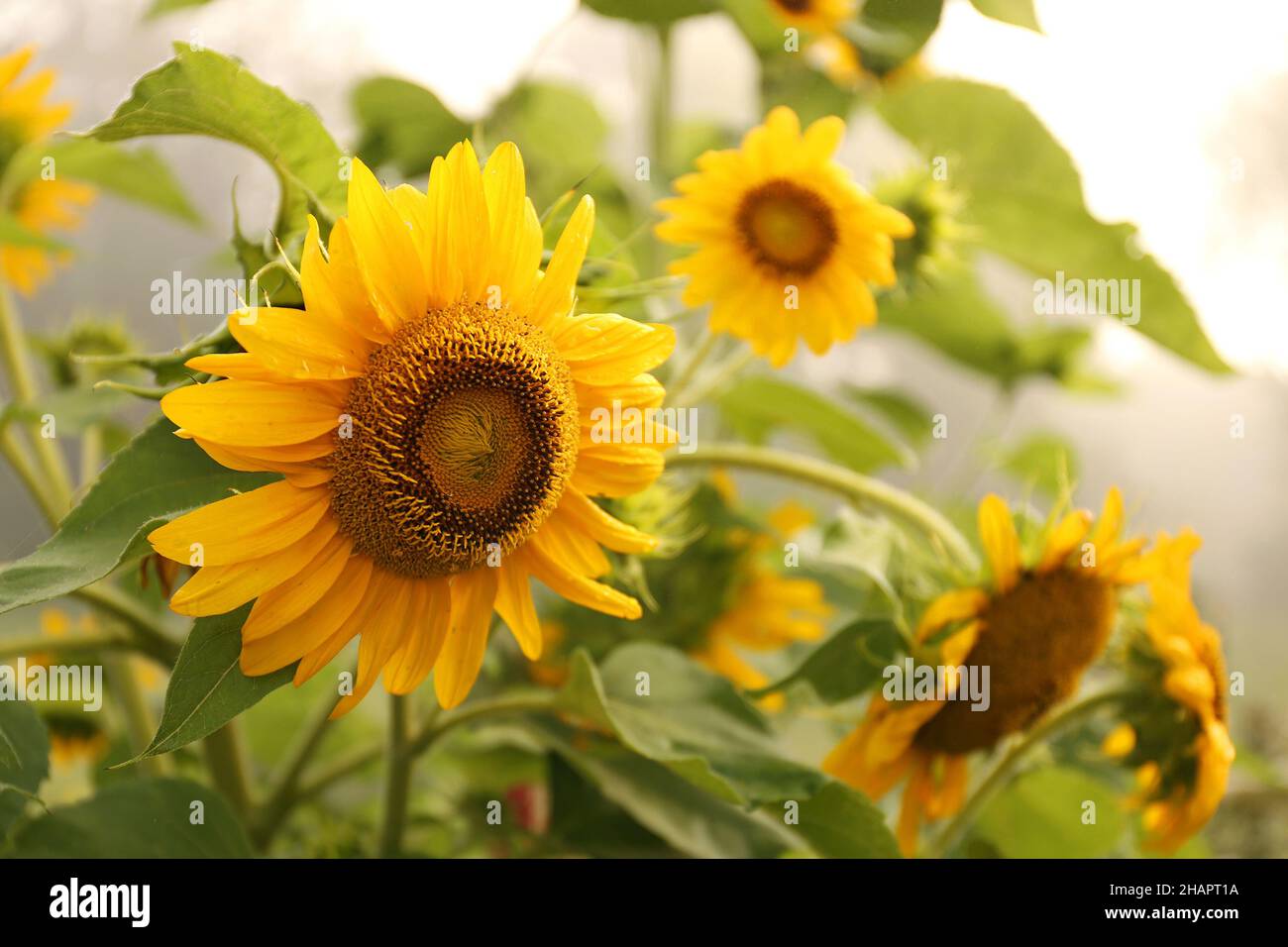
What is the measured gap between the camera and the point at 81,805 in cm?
54

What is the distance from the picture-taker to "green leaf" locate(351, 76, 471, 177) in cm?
62

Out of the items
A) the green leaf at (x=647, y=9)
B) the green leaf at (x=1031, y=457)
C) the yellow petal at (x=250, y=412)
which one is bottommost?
the yellow petal at (x=250, y=412)

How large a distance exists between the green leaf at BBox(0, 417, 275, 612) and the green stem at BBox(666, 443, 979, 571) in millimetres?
244

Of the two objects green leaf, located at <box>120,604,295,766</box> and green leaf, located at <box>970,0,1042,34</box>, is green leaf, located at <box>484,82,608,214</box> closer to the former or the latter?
green leaf, located at <box>970,0,1042,34</box>

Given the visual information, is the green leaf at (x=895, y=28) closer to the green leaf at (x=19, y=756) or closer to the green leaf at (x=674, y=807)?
the green leaf at (x=674, y=807)

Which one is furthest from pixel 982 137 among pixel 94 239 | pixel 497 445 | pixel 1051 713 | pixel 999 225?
pixel 94 239

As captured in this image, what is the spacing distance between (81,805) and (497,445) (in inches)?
11.9

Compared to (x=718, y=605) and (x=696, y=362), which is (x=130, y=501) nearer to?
(x=696, y=362)

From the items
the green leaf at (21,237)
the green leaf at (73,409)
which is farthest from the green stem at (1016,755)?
the green leaf at (21,237)

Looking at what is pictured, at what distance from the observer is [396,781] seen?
0.59 meters

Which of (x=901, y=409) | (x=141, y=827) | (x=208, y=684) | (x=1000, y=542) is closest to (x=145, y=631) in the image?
(x=141, y=827)

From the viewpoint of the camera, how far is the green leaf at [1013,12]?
1.60 feet

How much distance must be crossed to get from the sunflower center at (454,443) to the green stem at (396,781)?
0.54 feet
